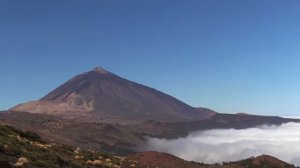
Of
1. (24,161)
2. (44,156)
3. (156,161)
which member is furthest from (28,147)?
(156,161)

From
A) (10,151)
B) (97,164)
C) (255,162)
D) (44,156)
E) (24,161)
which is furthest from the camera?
(255,162)

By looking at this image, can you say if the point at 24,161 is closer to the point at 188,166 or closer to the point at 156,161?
the point at 188,166

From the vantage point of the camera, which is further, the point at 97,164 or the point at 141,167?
the point at 141,167

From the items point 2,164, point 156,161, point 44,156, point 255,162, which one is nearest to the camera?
point 2,164

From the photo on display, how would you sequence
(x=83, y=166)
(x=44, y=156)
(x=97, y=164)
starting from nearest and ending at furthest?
(x=44, y=156)
(x=83, y=166)
(x=97, y=164)

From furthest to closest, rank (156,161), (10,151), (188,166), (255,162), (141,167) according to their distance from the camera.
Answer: (255,162) < (156,161) < (188,166) < (141,167) < (10,151)

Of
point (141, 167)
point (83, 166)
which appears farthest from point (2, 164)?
point (141, 167)

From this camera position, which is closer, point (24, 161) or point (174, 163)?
point (24, 161)

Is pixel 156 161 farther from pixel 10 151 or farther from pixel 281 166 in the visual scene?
pixel 10 151
